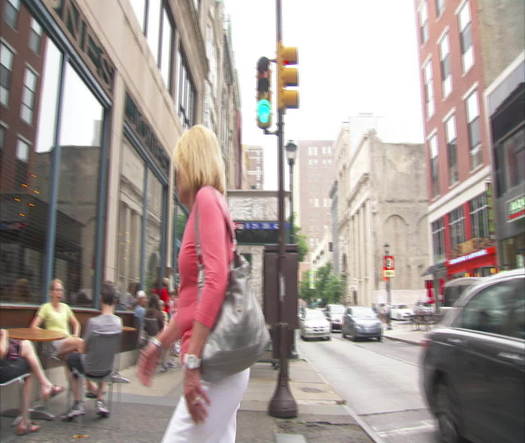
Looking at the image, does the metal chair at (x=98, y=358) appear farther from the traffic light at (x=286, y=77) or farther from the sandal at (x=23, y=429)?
the traffic light at (x=286, y=77)

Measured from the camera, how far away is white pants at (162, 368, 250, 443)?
1.88 meters

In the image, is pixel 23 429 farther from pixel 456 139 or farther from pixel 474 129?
pixel 456 139

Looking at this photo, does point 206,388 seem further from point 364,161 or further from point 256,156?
point 256,156

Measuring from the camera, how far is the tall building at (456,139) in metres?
25.2

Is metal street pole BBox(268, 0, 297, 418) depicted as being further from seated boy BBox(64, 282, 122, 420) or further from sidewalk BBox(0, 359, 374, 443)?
seated boy BBox(64, 282, 122, 420)

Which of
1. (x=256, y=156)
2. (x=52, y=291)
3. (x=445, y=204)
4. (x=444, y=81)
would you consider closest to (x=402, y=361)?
(x=52, y=291)

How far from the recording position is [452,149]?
29.5 m

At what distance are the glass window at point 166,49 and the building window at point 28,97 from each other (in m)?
8.12

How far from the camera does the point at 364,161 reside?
218ft

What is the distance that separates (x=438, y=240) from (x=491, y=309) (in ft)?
97.7

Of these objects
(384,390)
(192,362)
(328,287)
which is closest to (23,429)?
(192,362)

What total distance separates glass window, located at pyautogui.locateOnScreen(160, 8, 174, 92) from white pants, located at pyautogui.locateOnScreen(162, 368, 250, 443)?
14135 millimetres

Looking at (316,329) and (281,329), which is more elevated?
(281,329)

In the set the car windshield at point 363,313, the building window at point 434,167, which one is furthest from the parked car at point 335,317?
the building window at point 434,167
